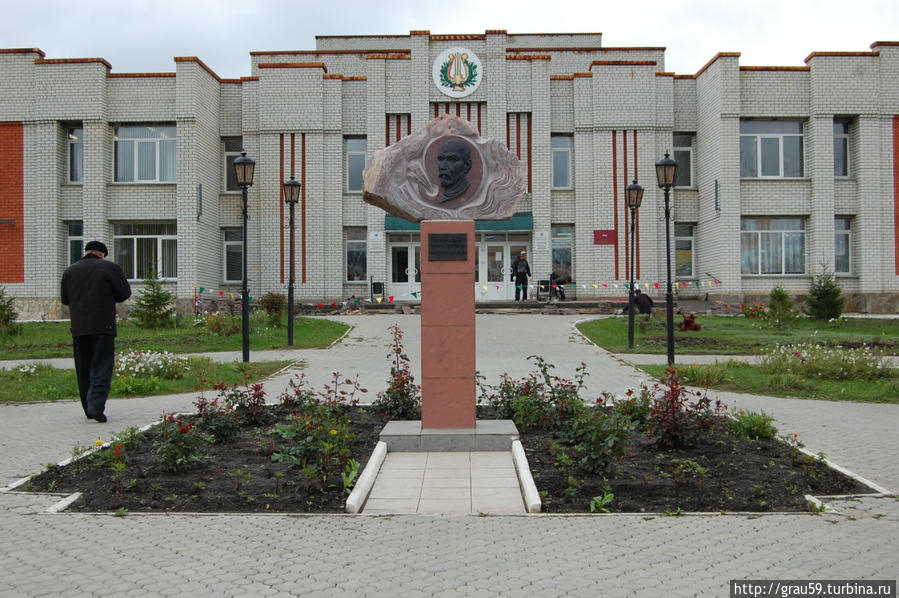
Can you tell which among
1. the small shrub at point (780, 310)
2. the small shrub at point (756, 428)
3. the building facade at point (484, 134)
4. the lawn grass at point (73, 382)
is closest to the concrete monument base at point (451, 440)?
the small shrub at point (756, 428)

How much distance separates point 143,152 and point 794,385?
24.7m

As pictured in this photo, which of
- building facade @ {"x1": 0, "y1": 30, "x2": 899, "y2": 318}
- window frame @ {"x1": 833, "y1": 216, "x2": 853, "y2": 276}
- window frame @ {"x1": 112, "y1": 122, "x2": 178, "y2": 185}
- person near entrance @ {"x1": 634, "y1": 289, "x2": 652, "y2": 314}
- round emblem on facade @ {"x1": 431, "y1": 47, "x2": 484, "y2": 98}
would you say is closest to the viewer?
person near entrance @ {"x1": 634, "y1": 289, "x2": 652, "y2": 314}

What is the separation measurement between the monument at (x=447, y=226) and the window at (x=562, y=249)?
21641 millimetres

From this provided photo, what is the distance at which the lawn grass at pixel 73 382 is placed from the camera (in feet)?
35.6

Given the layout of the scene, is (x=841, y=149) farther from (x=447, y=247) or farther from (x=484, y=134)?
(x=447, y=247)

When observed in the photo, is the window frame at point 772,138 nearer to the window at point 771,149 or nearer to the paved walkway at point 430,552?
the window at point 771,149

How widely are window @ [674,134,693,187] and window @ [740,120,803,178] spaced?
7.16 feet

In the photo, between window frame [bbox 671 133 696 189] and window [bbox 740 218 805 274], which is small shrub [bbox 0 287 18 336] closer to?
window frame [bbox 671 133 696 189]

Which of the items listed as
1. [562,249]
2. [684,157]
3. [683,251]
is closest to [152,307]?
[562,249]

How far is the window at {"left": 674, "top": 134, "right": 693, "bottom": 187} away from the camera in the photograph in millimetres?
30344

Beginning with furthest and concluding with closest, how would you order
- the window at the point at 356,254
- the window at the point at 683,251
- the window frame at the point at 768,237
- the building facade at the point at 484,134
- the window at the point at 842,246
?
the window at the point at 683,251 < the window at the point at 356,254 < the window frame at the point at 768,237 < the window at the point at 842,246 < the building facade at the point at 484,134

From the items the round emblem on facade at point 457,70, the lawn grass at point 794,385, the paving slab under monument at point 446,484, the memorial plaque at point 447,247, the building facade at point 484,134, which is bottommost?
the paving slab under monument at point 446,484

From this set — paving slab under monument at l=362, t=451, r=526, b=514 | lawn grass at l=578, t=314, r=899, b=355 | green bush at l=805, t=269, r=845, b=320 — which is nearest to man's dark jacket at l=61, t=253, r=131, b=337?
paving slab under monument at l=362, t=451, r=526, b=514

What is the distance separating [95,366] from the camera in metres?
8.69
